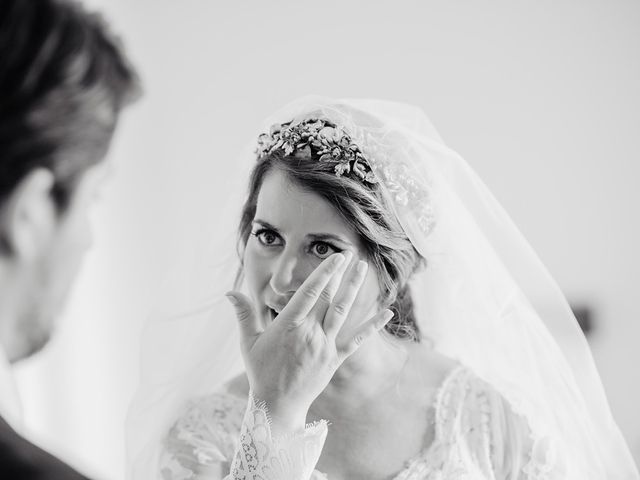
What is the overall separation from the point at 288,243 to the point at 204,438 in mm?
435

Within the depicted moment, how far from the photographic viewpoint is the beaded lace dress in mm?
1430

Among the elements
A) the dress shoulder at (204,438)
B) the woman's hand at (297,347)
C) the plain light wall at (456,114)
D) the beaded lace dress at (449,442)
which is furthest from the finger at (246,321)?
the plain light wall at (456,114)

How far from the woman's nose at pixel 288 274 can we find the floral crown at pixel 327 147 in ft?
0.65

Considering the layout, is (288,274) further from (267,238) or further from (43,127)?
(43,127)

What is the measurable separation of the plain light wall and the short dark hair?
1824 millimetres

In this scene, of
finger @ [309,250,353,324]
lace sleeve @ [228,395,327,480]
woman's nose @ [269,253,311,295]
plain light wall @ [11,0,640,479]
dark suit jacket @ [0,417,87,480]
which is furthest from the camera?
plain light wall @ [11,0,640,479]

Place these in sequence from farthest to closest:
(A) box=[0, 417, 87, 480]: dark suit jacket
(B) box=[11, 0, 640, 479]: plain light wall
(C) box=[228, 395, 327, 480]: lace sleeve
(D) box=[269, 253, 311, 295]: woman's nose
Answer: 1. (B) box=[11, 0, 640, 479]: plain light wall
2. (D) box=[269, 253, 311, 295]: woman's nose
3. (C) box=[228, 395, 327, 480]: lace sleeve
4. (A) box=[0, 417, 87, 480]: dark suit jacket

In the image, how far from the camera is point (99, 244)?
111 inches

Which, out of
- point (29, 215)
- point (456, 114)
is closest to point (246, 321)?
point (29, 215)

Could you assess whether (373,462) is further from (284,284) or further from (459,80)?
(459,80)

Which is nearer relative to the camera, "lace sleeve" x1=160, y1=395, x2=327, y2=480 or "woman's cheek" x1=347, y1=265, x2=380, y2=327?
"lace sleeve" x1=160, y1=395, x2=327, y2=480

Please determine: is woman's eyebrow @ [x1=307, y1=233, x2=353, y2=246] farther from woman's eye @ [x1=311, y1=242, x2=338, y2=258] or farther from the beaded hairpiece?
the beaded hairpiece

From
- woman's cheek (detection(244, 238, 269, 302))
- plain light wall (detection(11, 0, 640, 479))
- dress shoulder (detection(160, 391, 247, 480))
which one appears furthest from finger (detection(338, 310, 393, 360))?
plain light wall (detection(11, 0, 640, 479))

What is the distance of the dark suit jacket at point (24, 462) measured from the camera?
535 mm
